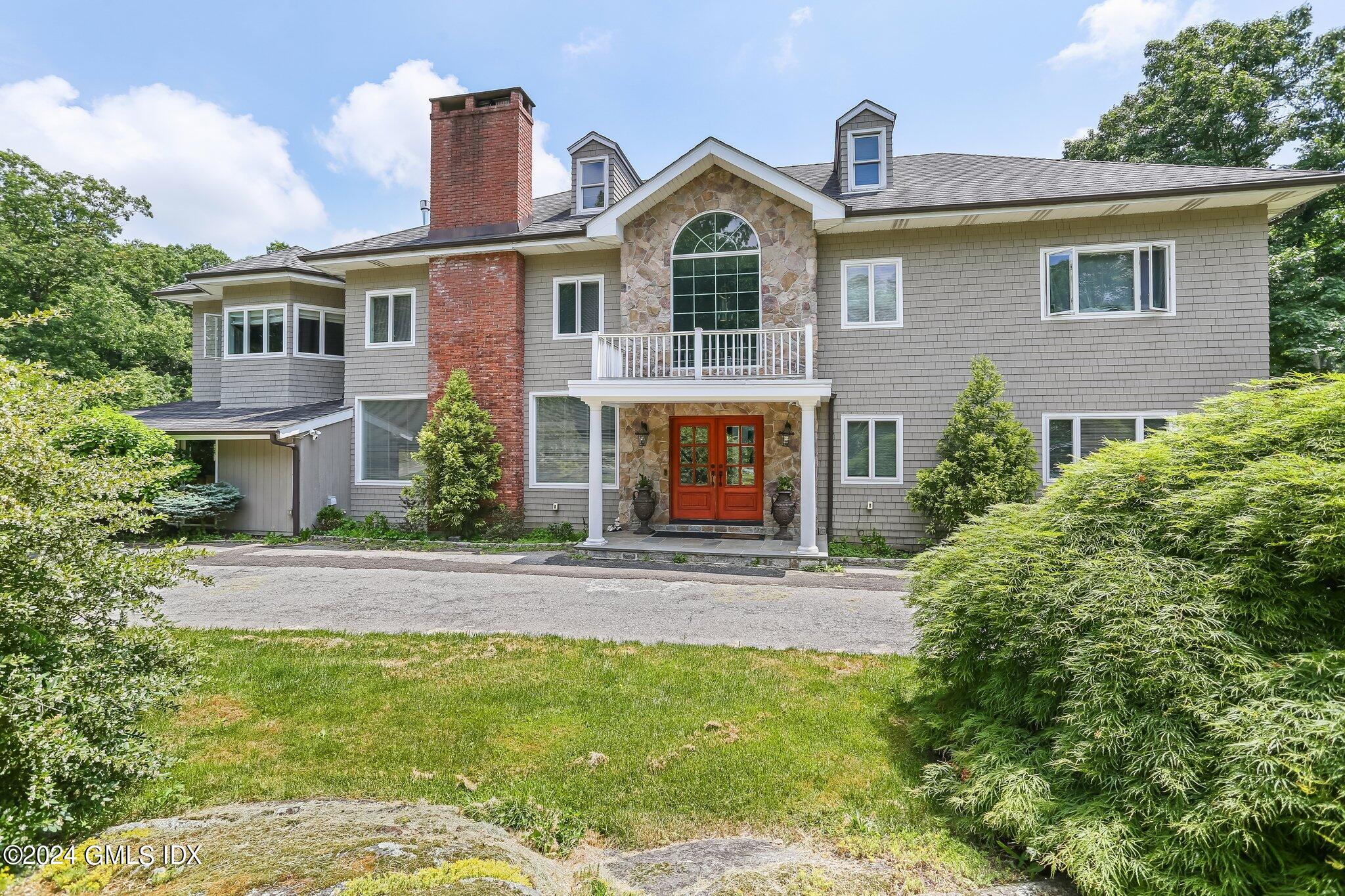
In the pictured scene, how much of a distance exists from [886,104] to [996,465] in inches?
309

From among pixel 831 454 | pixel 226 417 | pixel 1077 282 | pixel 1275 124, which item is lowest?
pixel 831 454

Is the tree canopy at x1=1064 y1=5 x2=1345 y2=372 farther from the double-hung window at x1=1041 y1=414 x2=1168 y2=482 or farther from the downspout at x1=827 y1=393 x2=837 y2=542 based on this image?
the downspout at x1=827 y1=393 x2=837 y2=542

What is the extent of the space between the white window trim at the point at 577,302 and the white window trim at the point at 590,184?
76.7 inches

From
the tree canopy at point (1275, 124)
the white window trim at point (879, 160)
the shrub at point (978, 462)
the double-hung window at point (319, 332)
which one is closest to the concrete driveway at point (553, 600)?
the shrub at point (978, 462)

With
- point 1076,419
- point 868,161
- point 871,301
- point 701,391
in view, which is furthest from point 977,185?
point 701,391

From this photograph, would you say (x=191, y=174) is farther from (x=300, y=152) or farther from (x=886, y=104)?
(x=886, y=104)

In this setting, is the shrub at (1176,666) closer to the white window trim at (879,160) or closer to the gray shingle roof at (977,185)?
the gray shingle roof at (977,185)

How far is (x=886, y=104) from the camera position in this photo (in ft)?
39.3

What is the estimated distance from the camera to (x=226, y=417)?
553 inches

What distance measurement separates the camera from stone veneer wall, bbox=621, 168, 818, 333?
11492 mm

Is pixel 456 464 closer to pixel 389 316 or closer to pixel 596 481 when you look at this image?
pixel 596 481

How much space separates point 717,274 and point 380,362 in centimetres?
840

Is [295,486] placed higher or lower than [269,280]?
lower

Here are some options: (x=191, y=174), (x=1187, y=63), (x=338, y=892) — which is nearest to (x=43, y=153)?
(x=191, y=174)
